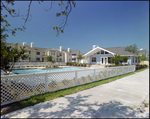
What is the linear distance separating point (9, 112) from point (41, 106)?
36.6 inches

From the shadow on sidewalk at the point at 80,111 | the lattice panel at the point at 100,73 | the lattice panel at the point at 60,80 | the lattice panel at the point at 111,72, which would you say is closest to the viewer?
the shadow on sidewalk at the point at 80,111

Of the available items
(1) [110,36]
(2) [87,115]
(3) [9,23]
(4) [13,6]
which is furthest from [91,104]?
(1) [110,36]

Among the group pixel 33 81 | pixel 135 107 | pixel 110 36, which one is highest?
pixel 110 36

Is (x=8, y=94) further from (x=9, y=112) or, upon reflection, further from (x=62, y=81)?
(x=62, y=81)

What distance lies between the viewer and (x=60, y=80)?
516 cm

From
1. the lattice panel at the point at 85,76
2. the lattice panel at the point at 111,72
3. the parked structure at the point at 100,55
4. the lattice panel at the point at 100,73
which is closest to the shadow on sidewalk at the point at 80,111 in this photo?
the lattice panel at the point at 85,76

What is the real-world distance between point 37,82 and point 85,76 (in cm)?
334

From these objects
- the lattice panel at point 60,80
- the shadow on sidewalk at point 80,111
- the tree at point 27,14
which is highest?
the tree at point 27,14

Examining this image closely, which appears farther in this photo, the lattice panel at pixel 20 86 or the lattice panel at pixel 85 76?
the lattice panel at pixel 85 76

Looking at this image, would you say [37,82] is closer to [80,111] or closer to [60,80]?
[60,80]

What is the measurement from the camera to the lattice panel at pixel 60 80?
471 cm

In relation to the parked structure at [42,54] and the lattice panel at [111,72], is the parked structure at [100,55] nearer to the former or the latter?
the lattice panel at [111,72]

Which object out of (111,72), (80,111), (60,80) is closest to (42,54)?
(111,72)

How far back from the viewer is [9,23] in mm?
3652
